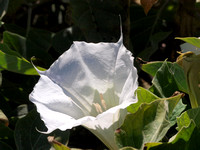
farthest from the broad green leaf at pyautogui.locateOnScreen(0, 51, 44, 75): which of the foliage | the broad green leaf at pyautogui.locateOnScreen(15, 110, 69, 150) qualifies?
the broad green leaf at pyautogui.locateOnScreen(15, 110, 69, 150)

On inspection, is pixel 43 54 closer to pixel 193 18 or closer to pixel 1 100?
pixel 1 100

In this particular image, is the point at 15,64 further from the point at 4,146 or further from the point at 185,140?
the point at 185,140

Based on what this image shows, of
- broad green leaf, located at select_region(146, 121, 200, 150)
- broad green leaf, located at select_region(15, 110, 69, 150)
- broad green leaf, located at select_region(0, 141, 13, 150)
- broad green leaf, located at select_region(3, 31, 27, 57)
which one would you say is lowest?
broad green leaf, located at select_region(0, 141, 13, 150)

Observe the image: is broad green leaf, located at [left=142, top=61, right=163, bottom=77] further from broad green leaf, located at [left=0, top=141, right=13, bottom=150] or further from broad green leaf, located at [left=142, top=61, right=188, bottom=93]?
broad green leaf, located at [left=0, top=141, right=13, bottom=150]

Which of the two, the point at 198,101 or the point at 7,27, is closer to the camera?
the point at 198,101

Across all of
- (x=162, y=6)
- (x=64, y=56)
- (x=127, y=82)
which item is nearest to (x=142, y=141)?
(x=127, y=82)

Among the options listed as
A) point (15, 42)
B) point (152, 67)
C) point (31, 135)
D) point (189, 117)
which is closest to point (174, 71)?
point (152, 67)
